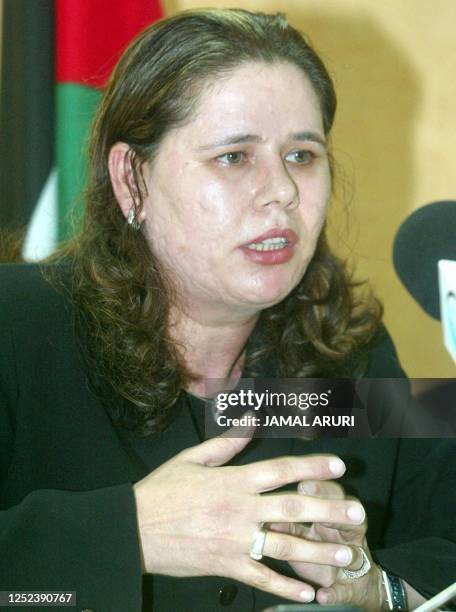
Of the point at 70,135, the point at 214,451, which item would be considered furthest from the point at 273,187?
the point at 70,135

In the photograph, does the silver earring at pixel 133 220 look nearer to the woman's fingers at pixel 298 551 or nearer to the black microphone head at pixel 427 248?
the black microphone head at pixel 427 248

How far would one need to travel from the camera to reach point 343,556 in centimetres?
78

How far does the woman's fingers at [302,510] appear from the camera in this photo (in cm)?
77

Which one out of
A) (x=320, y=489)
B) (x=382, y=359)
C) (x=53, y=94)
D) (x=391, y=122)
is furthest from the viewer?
(x=391, y=122)

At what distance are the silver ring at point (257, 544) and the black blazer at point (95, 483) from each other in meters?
0.11

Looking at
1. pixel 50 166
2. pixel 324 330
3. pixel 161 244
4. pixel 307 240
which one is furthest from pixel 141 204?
pixel 50 166

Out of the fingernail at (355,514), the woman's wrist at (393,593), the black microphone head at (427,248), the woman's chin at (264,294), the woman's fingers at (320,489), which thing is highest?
the black microphone head at (427,248)

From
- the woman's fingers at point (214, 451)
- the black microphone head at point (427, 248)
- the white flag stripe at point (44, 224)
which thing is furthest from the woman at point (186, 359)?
the white flag stripe at point (44, 224)

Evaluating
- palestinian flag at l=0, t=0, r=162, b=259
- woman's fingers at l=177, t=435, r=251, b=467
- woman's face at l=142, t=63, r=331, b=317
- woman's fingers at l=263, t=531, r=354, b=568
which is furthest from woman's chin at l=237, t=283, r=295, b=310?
palestinian flag at l=0, t=0, r=162, b=259

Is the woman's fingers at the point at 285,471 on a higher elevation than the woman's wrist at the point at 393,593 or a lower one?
higher

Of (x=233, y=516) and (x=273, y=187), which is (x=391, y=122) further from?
(x=233, y=516)

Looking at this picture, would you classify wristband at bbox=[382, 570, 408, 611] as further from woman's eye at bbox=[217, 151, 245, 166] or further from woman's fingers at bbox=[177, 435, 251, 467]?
woman's eye at bbox=[217, 151, 245, 166]

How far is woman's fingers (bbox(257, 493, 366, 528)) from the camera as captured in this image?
77 centimetres

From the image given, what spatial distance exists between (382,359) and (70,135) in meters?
0.78
